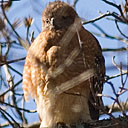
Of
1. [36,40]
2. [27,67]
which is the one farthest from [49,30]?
[27,67]

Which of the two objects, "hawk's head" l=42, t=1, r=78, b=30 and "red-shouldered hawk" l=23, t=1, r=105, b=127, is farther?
"hawk's head" l=42, t=1, r=78, b=30

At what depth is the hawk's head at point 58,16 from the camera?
5.29 metres

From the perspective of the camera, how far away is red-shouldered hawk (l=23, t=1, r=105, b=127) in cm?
471

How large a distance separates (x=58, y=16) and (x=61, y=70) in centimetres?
110

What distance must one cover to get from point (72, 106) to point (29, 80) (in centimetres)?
68

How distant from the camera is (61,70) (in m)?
4.52

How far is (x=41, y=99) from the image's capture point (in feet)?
16.4

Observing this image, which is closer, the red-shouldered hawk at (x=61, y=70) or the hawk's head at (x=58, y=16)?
the red-shouldered hawk at (x=61, y=70)

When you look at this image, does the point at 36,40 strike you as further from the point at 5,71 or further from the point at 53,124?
the point at 53,124

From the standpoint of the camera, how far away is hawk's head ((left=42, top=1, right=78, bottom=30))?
529 centimetres

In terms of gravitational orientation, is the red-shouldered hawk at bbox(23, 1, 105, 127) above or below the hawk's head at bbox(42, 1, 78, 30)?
below

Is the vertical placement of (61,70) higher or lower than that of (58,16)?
lower

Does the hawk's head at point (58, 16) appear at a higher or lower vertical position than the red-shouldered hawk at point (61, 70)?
higher

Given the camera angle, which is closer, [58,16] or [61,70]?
[61,70]
